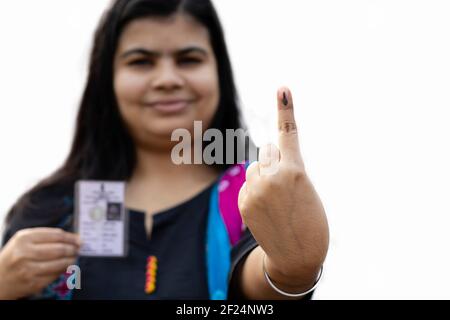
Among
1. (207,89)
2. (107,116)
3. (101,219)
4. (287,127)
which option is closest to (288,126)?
(287,127)

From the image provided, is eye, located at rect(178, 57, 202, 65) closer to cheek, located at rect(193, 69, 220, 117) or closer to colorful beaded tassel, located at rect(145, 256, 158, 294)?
cheek, located at rect(193, 69, 220, 117)

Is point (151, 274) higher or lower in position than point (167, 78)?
lower

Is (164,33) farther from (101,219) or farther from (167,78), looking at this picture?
(101,219)

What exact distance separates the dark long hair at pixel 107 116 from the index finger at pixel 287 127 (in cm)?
62

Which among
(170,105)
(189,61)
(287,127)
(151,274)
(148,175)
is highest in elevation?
(189,61)

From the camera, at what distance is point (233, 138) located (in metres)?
1.79

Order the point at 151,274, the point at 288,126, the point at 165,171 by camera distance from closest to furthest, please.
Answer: the point at 288,126
the point at 151,274
the point at 165,171

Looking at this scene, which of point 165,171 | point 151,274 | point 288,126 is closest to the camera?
point 288,126

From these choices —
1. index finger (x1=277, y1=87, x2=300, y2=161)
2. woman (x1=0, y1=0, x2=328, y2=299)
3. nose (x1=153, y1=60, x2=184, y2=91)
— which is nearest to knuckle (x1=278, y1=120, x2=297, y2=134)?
index finger (x1=277, y1=87, x2=300, y2=161)

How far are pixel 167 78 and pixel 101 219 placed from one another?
0.38 metres

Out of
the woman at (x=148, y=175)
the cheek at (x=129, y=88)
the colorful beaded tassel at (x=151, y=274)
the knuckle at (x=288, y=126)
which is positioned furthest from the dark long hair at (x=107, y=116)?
the knuckle at (x=288, y=126)

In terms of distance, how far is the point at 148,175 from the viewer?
1.81 meters

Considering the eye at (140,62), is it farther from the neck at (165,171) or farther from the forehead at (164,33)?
the neck at (165,171)
